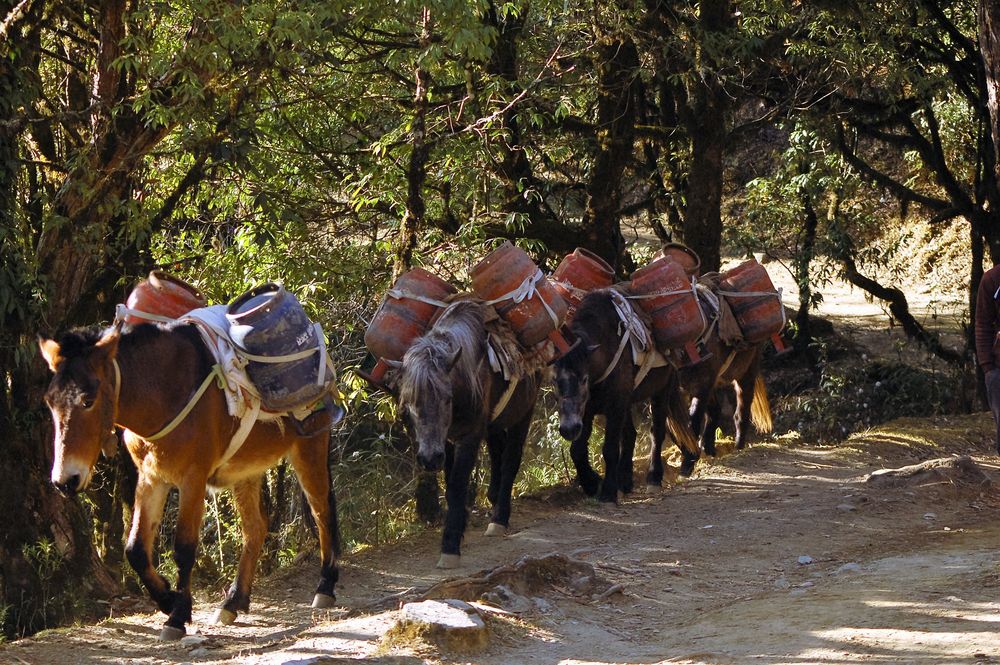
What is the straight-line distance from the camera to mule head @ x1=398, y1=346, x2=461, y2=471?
8.05 meters

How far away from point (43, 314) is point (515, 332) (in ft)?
11.5

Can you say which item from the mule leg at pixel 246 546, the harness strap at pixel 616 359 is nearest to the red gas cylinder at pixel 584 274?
the harness strap at pixel 616 359

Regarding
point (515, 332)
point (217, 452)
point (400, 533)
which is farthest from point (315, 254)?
point (217, 452)

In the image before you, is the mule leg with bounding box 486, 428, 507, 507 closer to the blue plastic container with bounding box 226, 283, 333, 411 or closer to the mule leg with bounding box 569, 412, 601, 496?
the mule leg with bounding box 569, 412, 601, 496

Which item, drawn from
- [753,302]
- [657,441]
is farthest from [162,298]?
[753,302]

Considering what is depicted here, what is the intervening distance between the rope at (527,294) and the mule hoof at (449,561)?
1980mm

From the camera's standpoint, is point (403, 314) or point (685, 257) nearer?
point (403, 314)

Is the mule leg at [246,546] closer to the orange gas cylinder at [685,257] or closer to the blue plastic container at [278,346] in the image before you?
the blue plastic container at [278,346]

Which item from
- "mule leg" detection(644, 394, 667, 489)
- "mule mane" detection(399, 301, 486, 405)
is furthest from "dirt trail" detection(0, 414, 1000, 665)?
"mule mane" detection(399, 301, 486, 405)

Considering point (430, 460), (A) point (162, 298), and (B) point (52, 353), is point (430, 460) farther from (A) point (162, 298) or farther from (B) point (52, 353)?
(B) point (52, 353)

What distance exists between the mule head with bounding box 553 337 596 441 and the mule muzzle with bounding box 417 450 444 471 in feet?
5.97

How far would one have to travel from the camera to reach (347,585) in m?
8.20

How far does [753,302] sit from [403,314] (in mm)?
4696

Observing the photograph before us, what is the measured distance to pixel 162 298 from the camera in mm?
7469
